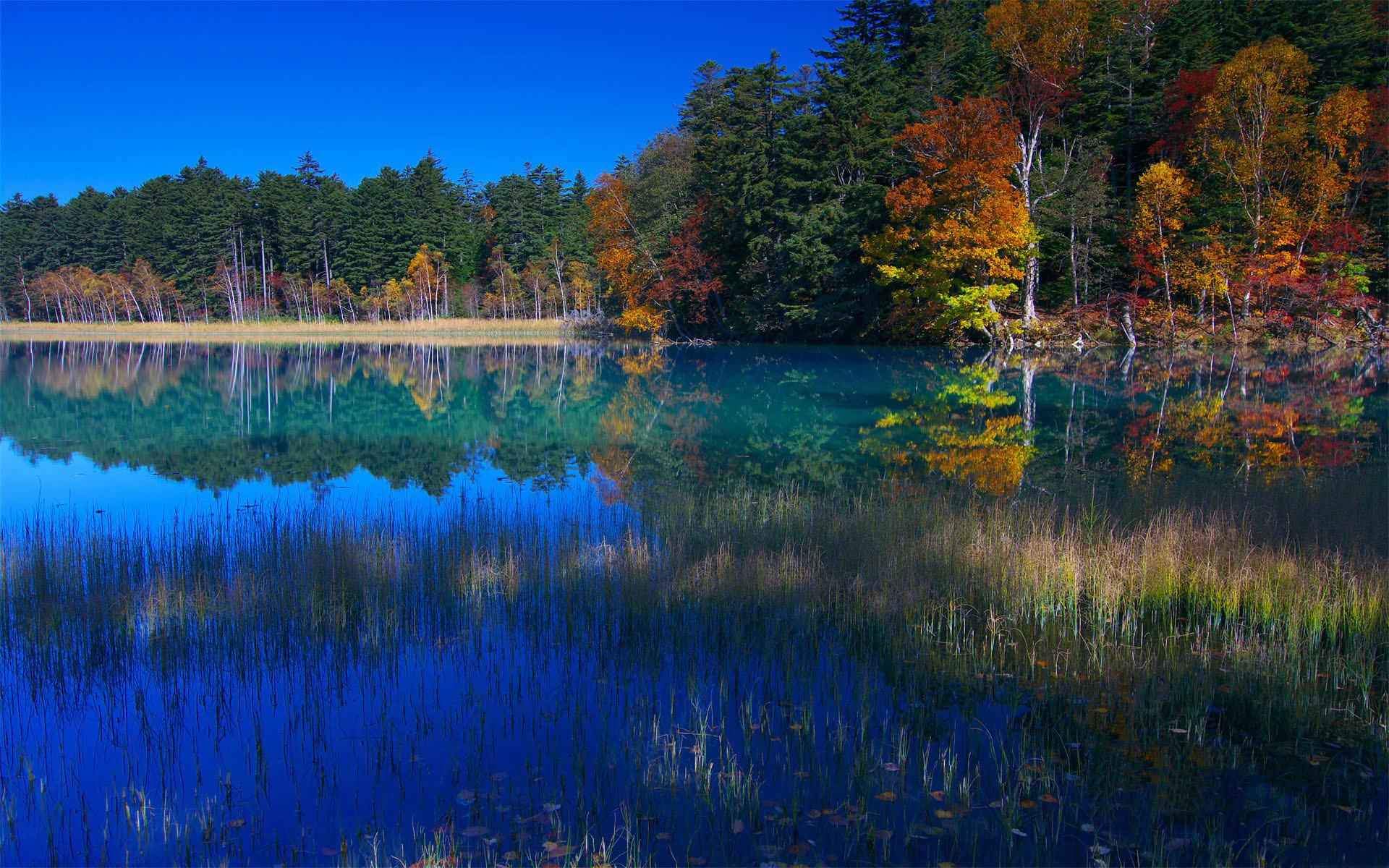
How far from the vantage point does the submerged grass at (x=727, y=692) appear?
3.59m

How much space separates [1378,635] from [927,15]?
162 feet

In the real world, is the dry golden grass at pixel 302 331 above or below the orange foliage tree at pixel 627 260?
below

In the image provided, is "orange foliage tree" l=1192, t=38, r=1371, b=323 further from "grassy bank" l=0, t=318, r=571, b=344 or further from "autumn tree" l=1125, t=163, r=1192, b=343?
"grassy bank" l=0, t=318, r=571, b=344

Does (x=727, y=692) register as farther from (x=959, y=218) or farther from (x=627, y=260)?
(x=627, y=260)

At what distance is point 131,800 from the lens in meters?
3.94

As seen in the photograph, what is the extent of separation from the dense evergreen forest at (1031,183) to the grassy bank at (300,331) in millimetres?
12434

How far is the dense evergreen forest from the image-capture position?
33.2 m

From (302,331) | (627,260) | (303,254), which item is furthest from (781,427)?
(303,254)

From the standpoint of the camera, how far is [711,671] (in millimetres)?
5242

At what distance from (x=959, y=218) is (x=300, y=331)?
183 feet

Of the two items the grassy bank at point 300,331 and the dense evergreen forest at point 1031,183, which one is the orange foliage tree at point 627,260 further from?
the grassy bank at point 300,331

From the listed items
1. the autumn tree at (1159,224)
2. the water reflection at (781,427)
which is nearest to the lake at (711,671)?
the water reflection at (781,427)

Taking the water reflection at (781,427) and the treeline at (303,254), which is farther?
the treeline at (303,254)

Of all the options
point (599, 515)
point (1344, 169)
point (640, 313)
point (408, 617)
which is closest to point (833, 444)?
point (599, 515)
